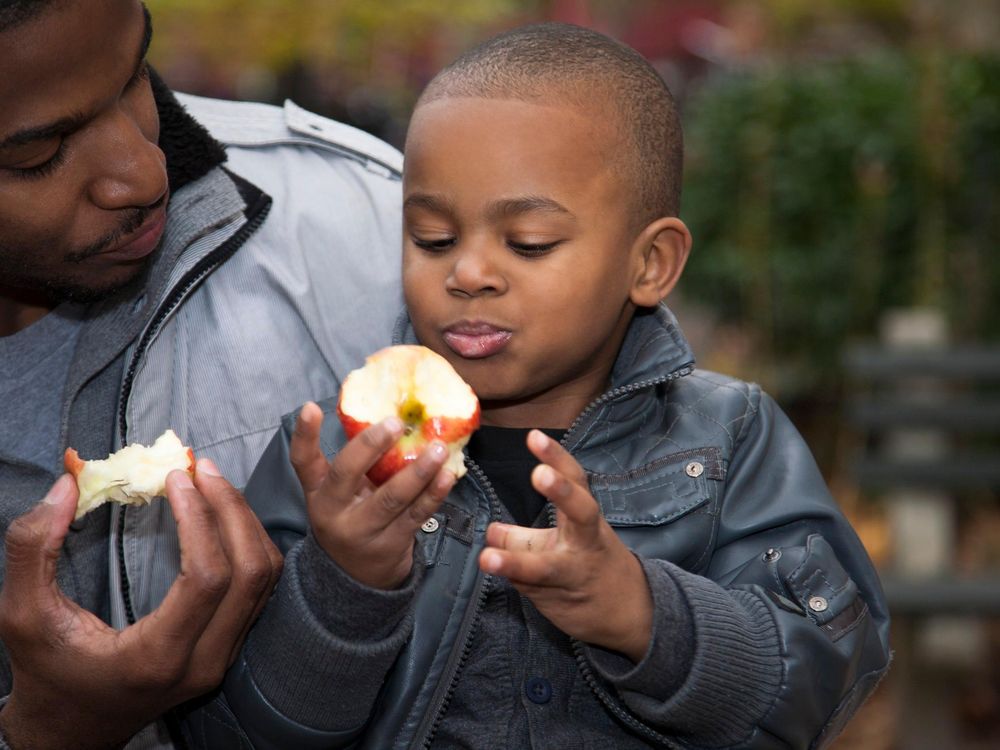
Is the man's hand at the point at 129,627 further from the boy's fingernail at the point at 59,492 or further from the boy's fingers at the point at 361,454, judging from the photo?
the boy's fingers at the point at 361,454

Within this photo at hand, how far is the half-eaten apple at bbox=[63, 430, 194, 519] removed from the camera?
88.0 inches

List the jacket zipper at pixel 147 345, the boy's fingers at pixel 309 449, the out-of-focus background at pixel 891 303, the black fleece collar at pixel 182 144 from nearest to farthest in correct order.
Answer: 1. the boy's fingers at pixel 309 449
2. the jacket zipper at pixel 147 345
3. the black fleece collar at pixel 182 144
4. the out-of-focus background at pixel 891 303

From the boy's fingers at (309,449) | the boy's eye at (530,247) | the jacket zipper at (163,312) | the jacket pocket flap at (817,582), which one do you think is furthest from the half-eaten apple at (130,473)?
the jacket pocket flap at (817,582)

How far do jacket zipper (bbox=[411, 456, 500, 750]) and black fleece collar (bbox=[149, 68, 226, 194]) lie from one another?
784 millimetres

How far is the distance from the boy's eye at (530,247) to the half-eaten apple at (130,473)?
2.01 ft

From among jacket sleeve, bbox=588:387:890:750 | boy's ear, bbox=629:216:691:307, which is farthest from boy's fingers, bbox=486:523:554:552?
boy's ear, bbox=629:216:691:307

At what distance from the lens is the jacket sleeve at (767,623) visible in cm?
213

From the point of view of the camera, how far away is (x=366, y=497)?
2020 millimetres

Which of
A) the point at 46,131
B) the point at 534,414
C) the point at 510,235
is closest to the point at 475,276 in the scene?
the point at 510,235

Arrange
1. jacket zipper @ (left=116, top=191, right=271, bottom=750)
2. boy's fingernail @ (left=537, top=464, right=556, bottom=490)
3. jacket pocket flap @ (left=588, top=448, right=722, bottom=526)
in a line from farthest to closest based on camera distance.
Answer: jacket zipper @ (left=116, top=191, right=271, bottom=750), jacket pocket flap @ (left=588, top=448, right=722, bottom=526), boy's fingernail @ (left=537, top=464, right=556, bottom=490)

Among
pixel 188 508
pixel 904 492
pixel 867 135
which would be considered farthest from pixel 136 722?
pixel 867 135

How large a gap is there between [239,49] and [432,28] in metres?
2.03

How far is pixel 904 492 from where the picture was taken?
17.6 feet

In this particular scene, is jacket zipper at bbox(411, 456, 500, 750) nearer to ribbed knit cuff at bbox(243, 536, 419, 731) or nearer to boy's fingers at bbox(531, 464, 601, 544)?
ribbed knit cuff at bbox(243, 536, 419, 731)
